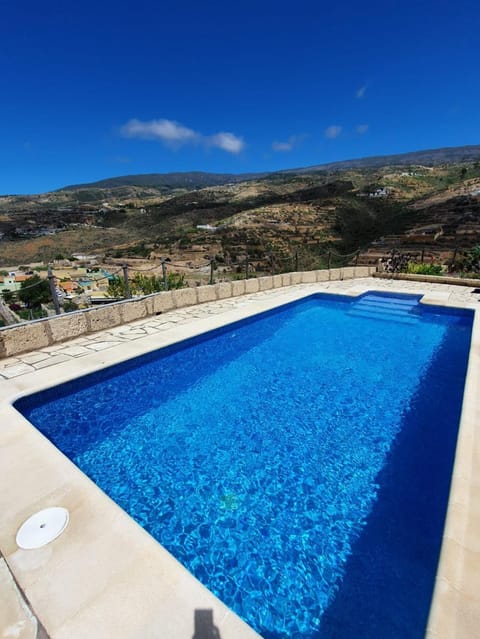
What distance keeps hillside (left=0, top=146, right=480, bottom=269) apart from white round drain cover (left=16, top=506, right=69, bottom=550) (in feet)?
45.6

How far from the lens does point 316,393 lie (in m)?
4.29

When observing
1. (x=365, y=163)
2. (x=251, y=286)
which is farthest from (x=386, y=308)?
(x=365, y=163)

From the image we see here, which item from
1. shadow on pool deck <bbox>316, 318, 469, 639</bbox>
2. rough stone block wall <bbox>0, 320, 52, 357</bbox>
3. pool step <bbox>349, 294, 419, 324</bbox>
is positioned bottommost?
shadow on pool deck <bbox>316, 318, 469, 639</bbox>

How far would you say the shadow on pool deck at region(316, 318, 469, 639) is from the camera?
5.97 feet

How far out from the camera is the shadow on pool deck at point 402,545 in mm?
1818

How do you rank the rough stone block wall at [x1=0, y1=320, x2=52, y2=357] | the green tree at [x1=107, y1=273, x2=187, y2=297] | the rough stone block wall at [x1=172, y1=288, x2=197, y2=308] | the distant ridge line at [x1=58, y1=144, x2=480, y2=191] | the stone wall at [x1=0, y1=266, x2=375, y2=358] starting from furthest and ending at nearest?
the distant ridge line at [x1=58, y1=144, x2=480, y2=191] → the green tree at [x1=107, y1=273, x2=187, y2=297] → the rough stone block wall at [x1=172, y1=288, x2=197, y2=308] → the stone wall at [x1=0, y1=266, x2=375, y2=358] → the rough stone block wall at [x1=0, y1=320, x2=52, y2=357]

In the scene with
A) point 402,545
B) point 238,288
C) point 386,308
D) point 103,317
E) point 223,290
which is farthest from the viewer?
point 238,288

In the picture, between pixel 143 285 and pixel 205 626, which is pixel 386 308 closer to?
pixel 143 285

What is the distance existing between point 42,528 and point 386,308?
314 inches

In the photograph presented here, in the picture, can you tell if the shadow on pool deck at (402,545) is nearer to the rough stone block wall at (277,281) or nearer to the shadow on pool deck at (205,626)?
the shadow on pool deck at (205,626)

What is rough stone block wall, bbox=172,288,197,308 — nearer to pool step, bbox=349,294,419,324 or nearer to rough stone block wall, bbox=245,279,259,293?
rough stone block wall, bbox=245,279,259,293

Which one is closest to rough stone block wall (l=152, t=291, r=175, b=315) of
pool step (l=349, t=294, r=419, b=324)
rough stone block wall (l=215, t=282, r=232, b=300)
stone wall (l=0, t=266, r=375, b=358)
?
stone wall (l=0, t=266, r=375, b=358)

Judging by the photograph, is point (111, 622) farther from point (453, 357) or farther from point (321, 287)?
point (321, 287)

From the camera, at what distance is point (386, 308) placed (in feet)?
26.8
